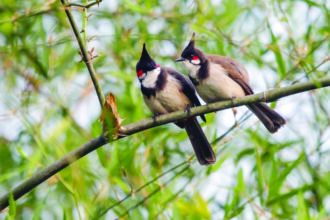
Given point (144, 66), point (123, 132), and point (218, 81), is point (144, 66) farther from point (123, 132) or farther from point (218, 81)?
point (123, 132)

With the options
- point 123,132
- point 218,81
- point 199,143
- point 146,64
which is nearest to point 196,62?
point 218,81

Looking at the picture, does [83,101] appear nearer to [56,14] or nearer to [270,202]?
[56,14]

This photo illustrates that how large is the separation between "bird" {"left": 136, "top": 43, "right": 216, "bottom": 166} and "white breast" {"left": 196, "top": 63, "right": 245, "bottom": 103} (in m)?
0.12

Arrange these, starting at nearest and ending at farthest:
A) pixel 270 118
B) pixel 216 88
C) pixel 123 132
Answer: pixel 123 132 < pixel 270 118 < pixel 216 88

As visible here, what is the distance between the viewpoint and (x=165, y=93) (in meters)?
2.85

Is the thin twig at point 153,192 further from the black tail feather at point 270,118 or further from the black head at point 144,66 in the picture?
the black head at point 144,66

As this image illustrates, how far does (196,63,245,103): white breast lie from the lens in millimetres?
2740

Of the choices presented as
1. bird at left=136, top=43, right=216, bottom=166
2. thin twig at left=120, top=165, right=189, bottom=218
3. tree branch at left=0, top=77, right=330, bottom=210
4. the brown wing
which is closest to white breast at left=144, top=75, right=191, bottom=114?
bird at left=136, top=43, right=216, bottom=166

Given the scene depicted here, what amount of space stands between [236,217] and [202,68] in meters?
0.82

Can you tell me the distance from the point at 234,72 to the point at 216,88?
0.91 ft

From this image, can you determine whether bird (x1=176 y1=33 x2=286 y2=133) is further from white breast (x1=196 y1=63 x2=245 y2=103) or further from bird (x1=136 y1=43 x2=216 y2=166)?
bird (x1=136 y1=43 x2=216 y2=166)

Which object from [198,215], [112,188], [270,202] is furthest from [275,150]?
[112,188]

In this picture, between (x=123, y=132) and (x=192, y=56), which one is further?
(x=192, y=56)

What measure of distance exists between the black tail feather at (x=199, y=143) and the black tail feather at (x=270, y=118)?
0.29m
